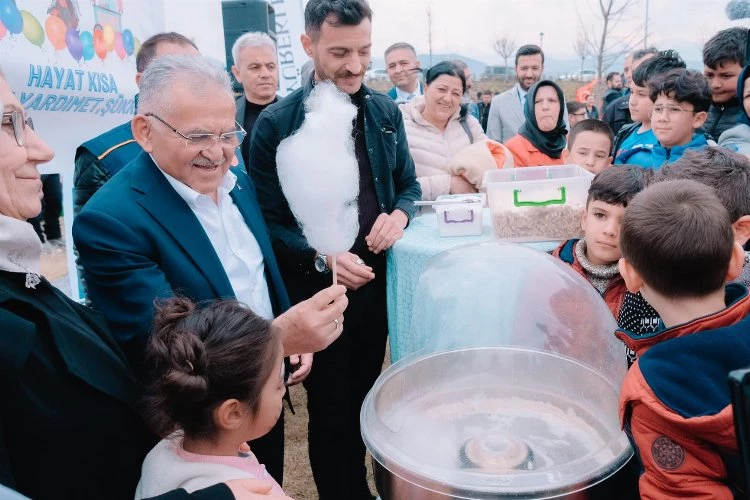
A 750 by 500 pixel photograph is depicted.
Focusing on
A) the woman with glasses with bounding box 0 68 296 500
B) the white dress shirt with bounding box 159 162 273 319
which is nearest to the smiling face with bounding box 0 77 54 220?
the woman with glasses with bounding box 0 68 296 500

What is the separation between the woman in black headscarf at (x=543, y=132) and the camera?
10.8ft

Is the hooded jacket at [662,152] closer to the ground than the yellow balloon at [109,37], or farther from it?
closer to the ground

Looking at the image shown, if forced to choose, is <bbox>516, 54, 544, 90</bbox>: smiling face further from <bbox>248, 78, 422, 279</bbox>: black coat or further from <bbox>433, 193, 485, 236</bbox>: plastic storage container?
<bbox>433, 193, 485, 236</bbox>: plastic storage container

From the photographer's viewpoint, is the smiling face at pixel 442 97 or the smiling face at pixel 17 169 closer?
the smiling face at pixel 17 169

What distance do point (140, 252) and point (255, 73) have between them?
2.94m

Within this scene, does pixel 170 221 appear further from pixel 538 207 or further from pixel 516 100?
pixel 516 100

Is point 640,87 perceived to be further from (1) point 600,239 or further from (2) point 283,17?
(2) point 283,17

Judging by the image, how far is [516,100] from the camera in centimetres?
494

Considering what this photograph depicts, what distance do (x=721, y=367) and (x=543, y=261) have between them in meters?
0.61

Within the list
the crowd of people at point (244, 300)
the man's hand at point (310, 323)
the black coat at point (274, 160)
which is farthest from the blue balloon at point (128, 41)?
the man's hand at point (310, 323)

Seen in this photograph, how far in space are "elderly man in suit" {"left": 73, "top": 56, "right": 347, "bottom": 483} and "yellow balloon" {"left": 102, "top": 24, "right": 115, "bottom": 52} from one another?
2394 mm


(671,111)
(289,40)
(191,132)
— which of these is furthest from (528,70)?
(191,132)

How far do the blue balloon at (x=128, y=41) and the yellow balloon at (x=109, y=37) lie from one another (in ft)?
0.39

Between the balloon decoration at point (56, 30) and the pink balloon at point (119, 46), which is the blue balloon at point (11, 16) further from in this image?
the pink balloon at point (119, 46)
